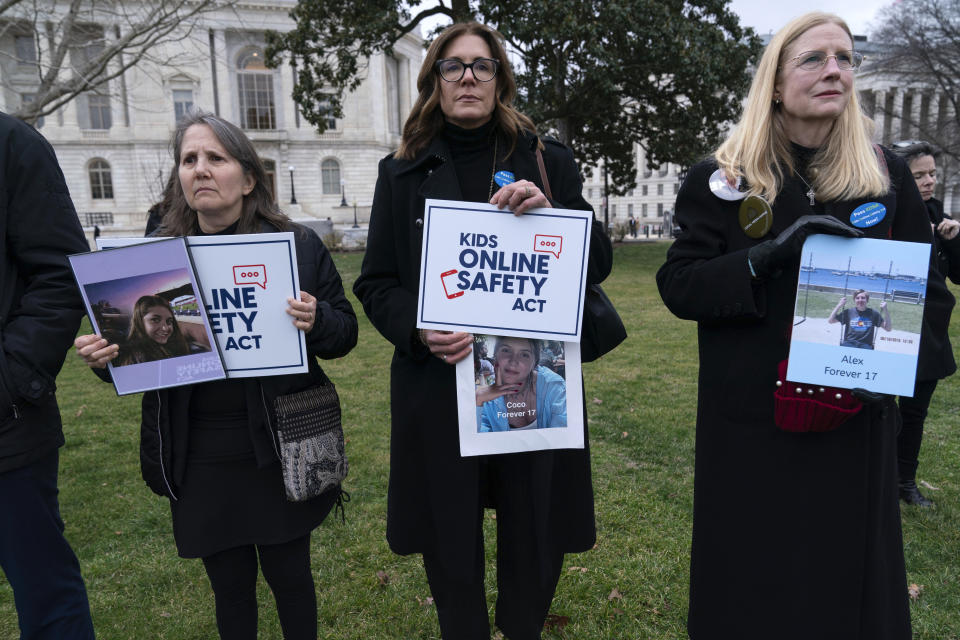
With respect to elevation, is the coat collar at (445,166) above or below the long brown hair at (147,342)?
above

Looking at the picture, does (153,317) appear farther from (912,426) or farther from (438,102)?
(912,426)

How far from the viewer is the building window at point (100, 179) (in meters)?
50.3

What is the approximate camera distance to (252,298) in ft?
7.30

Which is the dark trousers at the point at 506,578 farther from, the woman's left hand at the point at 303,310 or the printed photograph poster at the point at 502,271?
the woman's left hand at the point at 303,310

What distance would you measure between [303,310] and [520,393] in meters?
0.82

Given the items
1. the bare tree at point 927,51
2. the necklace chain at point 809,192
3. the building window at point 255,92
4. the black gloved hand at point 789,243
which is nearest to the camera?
the black gloved hand at point 789,243

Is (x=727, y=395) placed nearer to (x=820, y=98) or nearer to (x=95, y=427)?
(x=820, y=98)

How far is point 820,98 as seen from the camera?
196cm

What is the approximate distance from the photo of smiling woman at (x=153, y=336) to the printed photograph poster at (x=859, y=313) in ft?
6.55

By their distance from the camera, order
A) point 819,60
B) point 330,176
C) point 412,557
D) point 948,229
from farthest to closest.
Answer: point 330,176
point 412,557
point 948,229
point 819,60

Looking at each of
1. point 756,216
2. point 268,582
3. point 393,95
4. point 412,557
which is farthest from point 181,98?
point 756,216

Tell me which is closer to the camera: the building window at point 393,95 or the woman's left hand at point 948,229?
the woman's left hand at point 948,229

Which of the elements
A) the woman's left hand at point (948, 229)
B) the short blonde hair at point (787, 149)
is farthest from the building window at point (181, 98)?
the short blonde hair at point (787, 149)

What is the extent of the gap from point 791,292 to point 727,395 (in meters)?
0.39
